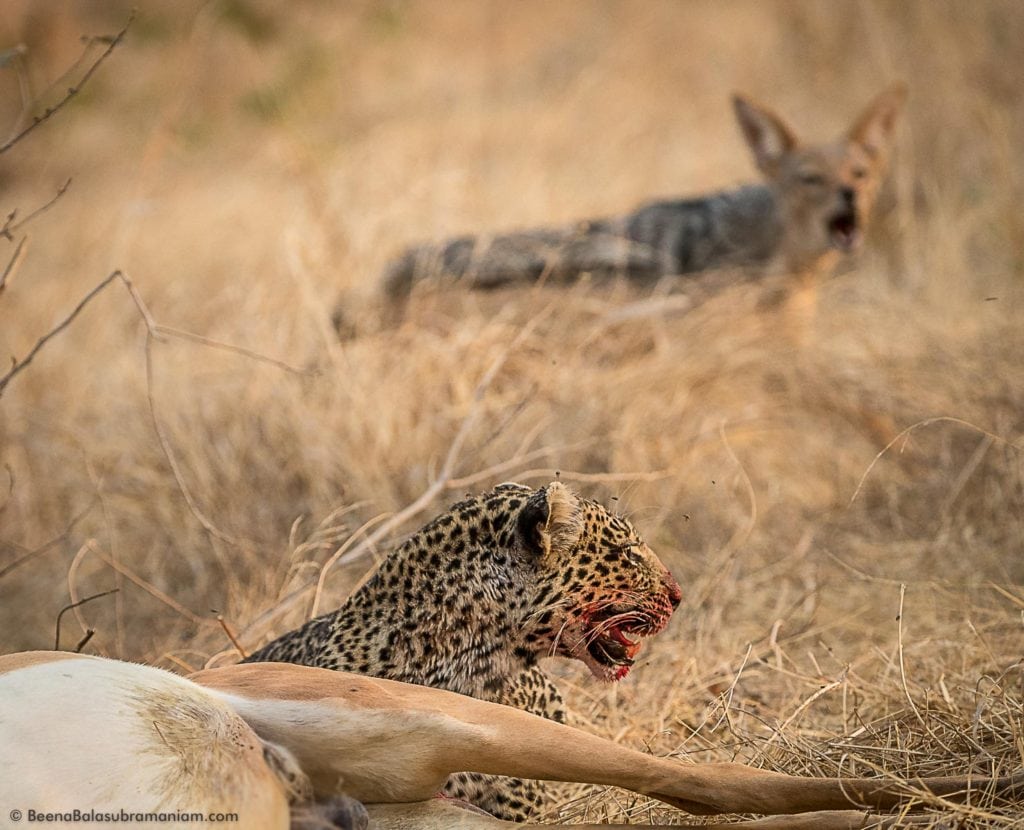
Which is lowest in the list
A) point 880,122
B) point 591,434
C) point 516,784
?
point 516,784

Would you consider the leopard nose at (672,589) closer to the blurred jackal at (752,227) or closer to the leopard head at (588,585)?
the leopard head at (588,585)

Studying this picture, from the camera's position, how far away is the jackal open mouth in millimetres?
8688

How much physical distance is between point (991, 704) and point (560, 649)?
46.6 inches

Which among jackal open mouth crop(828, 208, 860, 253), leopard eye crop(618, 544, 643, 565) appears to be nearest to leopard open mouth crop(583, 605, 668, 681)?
leopard eye crop(618, 544, 643, 565)

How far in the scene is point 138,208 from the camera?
22.1 feet

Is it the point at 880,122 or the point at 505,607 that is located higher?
the point at 880,122

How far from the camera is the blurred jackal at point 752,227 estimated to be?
27.0 feet

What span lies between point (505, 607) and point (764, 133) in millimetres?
6247

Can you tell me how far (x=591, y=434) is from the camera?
6.37 meters

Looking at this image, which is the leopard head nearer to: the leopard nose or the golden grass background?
the leopard nose

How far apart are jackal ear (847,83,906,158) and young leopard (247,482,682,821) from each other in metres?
5.90

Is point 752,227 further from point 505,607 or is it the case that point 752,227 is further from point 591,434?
point 505,607

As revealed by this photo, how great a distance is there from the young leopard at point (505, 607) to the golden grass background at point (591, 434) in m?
0.33

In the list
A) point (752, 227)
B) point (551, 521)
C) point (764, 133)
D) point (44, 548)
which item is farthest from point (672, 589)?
point (764, 133)
